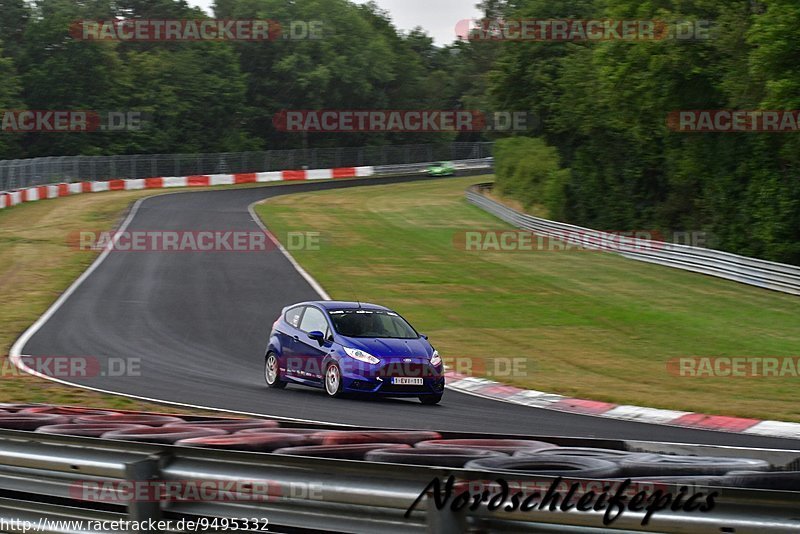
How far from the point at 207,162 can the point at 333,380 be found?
5863cm

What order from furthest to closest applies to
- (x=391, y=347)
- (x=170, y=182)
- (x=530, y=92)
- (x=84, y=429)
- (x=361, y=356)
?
1. (x=170, y=182)
2. (x=530, y=92)
3. (x=391, y=347)
4. (x=361, y=356)
5. (x=84, y=429)

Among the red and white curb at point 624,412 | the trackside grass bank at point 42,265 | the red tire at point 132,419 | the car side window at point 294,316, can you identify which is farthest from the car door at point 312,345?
the red tire at point 132,419

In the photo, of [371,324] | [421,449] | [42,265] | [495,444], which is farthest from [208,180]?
[421,449]

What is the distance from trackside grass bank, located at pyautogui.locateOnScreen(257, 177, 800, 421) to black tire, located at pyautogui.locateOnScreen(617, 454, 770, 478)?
960 cm

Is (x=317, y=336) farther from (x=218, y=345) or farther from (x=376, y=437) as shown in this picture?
(x=376, y=437)

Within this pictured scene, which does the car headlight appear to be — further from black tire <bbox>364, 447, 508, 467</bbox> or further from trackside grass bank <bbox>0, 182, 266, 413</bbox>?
black tire <bbox>364, 447, 508, 467</bbox>

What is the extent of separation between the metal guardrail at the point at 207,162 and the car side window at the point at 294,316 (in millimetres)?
36403

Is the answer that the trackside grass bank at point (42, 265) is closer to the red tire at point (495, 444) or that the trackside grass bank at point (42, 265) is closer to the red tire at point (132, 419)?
the red tire at point (132, 419)

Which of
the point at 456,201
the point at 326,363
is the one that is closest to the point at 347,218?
the point at 456,201

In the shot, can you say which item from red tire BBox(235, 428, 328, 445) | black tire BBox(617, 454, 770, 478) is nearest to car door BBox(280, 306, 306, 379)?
red tire BBox(235, 428, 328, 445)

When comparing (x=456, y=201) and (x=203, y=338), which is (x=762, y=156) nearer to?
(x=203, y=338)

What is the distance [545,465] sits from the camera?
4793 mm

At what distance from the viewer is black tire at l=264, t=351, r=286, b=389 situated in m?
16.3

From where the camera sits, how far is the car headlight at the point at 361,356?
14984 mm
